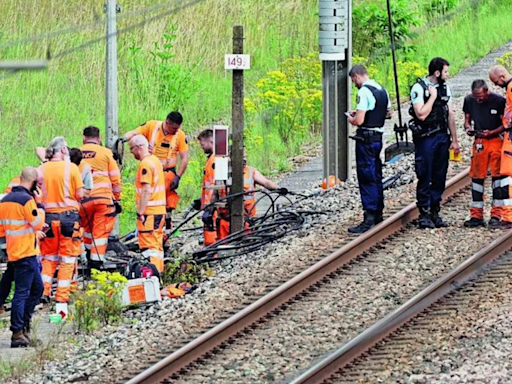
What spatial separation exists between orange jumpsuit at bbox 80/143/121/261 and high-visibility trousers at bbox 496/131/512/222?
439cm

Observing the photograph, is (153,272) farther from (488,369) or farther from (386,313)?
(488,369)

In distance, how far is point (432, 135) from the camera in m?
14.9

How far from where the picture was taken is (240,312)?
1255 centimetres

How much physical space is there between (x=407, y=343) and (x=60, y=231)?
4393 millimetres

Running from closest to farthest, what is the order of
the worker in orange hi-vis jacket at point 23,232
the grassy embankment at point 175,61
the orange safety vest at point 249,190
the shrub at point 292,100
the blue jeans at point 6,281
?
the worker in orange hi-vis jacket at point 23,232, the blue jeans at point 6,281, the orange safety vest at point 249,190, the shrub at point 292,100, the grassy embankment at point 175,61

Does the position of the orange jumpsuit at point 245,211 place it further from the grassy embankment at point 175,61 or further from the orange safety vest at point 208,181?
the grassy embankment at point 175,61

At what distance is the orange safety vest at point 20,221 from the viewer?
42.3 ft

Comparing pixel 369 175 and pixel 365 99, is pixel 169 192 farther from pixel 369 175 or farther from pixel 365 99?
pixel 365 99

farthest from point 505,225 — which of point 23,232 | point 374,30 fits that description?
point 374,30

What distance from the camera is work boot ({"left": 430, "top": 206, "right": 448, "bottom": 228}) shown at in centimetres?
1509

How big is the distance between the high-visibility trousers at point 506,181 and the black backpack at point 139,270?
383 centimetres

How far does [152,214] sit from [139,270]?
91 centimetres

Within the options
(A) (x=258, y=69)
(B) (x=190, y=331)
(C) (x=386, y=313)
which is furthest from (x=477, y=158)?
(A) (x=258, y=69)

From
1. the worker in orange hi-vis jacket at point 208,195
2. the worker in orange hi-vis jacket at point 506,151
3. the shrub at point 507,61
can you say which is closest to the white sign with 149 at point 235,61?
the worker in orange hi-vis jacket at point 208,195
